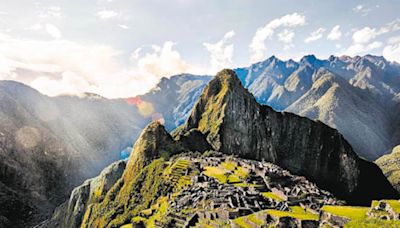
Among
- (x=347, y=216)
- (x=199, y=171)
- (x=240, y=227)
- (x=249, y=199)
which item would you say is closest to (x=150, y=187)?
(x=199, y=171)

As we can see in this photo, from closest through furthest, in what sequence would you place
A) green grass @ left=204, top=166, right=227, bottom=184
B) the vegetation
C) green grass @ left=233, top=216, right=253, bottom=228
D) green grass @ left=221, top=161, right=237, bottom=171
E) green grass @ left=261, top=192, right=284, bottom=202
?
1. green grass @ left=233, top=216, right=253, bottom=228
2. green grass @ left=261, top=192, right=284, bottom=202
3. the vegetation
4. green grass @ left=204, top=166, right=227, bottom=184
5. green grass @ left=221, top=161, right=237, bottom=171

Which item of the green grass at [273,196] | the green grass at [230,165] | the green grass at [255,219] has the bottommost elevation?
the green grass at [273,196]

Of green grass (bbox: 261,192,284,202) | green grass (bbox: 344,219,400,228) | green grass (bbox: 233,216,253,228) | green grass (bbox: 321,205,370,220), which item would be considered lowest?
green grass (bbox: 261,192,284,202)

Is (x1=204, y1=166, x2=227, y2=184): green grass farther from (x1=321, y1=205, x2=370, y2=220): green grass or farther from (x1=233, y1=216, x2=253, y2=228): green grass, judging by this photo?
(x1=321, y1=205, x2=370, y2=220): green grass

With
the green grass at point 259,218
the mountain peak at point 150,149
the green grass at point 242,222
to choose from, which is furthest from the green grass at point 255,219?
the mountain peak at point 150,149

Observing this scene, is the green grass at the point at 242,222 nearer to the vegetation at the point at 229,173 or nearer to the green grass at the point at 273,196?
the green grass at the point at 273,196

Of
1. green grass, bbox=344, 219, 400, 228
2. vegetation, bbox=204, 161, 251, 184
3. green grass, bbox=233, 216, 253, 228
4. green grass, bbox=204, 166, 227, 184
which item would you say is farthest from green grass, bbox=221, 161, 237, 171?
green grass, bbox=344, 219, 400, 228

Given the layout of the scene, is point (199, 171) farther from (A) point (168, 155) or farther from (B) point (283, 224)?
(B) point (283, 224)

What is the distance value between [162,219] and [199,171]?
138 ft

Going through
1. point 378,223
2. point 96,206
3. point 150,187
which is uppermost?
point 378,223

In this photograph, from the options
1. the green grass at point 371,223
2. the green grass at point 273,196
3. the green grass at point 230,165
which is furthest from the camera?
the green grass at point 230,165

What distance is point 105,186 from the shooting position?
193 metres

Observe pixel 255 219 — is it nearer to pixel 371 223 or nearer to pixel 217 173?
pixel 371 223

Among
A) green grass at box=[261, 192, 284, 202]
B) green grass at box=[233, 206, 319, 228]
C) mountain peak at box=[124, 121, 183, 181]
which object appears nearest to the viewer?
green grass at box=[233, 206, 319, 228]
